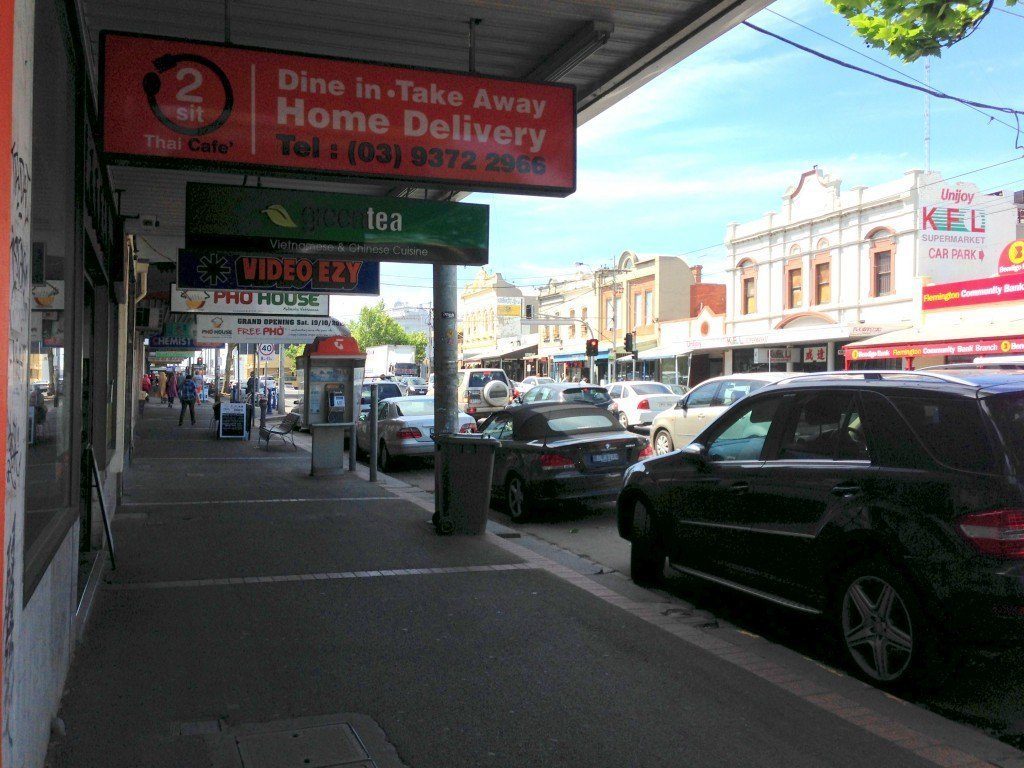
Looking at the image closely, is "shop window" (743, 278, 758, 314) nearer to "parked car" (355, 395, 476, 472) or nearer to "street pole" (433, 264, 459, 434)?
"parked car" (355, 395, 476, 472)

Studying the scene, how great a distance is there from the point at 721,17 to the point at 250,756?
5.71 meters

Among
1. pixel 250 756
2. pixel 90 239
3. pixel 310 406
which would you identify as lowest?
pixel 250 756

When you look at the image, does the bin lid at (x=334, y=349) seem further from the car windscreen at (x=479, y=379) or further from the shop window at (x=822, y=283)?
the shop window at (x=822, y=283)

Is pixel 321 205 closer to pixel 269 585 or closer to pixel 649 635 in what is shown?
pixel 269 585

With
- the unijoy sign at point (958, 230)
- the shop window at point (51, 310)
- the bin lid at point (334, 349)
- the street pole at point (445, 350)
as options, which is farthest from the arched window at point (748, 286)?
the shop window at point (51, 310)

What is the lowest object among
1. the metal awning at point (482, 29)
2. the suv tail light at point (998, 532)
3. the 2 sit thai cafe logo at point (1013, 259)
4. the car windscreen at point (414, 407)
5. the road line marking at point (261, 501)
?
the road line marking at point (261, 501)

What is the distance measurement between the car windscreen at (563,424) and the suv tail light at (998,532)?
7148 mm

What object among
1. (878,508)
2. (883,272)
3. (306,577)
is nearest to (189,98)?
(306,577)

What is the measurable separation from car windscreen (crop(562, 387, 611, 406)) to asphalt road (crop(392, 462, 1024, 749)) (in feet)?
44.3

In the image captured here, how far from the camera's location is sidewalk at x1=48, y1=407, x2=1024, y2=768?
4102 millimetres

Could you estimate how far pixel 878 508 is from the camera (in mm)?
4941

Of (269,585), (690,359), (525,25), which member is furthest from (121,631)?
(690,359)

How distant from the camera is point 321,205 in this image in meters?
6.93

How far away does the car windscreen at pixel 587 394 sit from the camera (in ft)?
79.2
